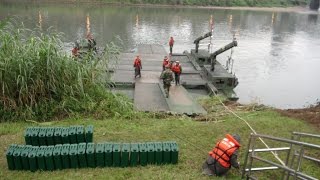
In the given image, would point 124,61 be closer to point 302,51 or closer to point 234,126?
point 234,126

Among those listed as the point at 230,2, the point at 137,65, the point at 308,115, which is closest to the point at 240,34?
the point at 137,65

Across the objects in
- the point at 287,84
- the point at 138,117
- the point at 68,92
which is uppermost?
the point at 68,92

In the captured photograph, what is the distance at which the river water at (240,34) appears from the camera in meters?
24.5

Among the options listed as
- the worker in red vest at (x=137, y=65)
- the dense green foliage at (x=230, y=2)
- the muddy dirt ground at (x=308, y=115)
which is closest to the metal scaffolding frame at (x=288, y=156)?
the muddy dirt ground at (x=308, y=115)

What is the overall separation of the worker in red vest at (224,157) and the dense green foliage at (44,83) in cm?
477

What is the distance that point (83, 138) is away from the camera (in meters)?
8.65

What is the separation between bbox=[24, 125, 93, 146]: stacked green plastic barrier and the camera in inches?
333

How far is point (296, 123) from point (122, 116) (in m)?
5.59

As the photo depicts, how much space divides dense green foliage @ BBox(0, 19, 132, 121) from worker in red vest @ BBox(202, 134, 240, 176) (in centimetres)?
477

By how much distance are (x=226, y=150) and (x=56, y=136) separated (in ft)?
13.3

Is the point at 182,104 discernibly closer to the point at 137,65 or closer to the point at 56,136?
the point at 137,65

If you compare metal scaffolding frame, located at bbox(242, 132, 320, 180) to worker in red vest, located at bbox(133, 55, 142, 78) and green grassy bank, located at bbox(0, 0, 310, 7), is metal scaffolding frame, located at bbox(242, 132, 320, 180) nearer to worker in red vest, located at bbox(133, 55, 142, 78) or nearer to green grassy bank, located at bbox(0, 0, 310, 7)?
worker in red vest, located at bbox(133, 55, 142, 78)

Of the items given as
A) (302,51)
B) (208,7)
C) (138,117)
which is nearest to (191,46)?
(302,51)

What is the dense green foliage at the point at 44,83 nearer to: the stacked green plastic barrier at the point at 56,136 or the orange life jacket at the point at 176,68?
the stacked green plastic barrier at the point at 56,136
